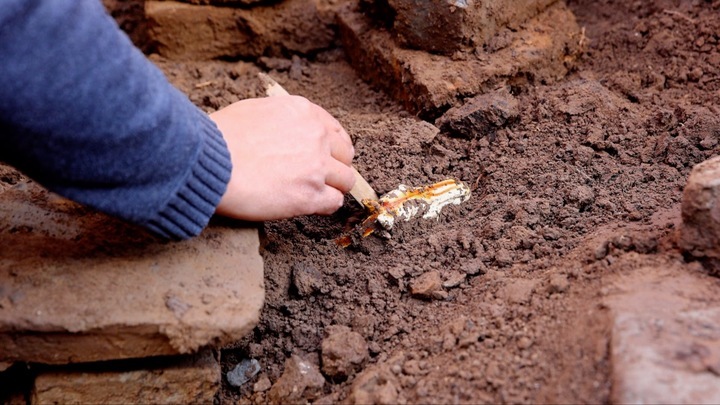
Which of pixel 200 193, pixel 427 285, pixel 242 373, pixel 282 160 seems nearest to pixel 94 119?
pixel 200 193

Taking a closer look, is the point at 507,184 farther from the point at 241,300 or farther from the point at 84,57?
the point at 84,57

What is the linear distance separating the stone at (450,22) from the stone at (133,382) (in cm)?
128

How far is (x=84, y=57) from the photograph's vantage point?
1455mm

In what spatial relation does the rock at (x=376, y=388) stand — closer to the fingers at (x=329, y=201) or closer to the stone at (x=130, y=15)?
the fingers at (x=329, y=201)

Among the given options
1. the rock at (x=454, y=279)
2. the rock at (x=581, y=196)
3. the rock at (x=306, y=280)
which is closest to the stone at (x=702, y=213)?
the rock at (x=581, y=196)

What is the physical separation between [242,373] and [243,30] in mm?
A: 1569

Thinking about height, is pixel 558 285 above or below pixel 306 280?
above

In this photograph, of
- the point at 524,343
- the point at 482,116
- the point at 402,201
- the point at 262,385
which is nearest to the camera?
the point at 524,343

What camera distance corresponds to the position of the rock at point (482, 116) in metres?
2.33

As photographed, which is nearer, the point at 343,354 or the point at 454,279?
the point at 343,354

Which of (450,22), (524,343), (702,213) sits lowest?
(524,343)

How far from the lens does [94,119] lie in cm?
146

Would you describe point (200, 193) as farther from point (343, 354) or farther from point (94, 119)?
point (343, 354)

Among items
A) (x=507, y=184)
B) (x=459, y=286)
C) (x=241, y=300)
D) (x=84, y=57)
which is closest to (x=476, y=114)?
(x=507, y=184)
